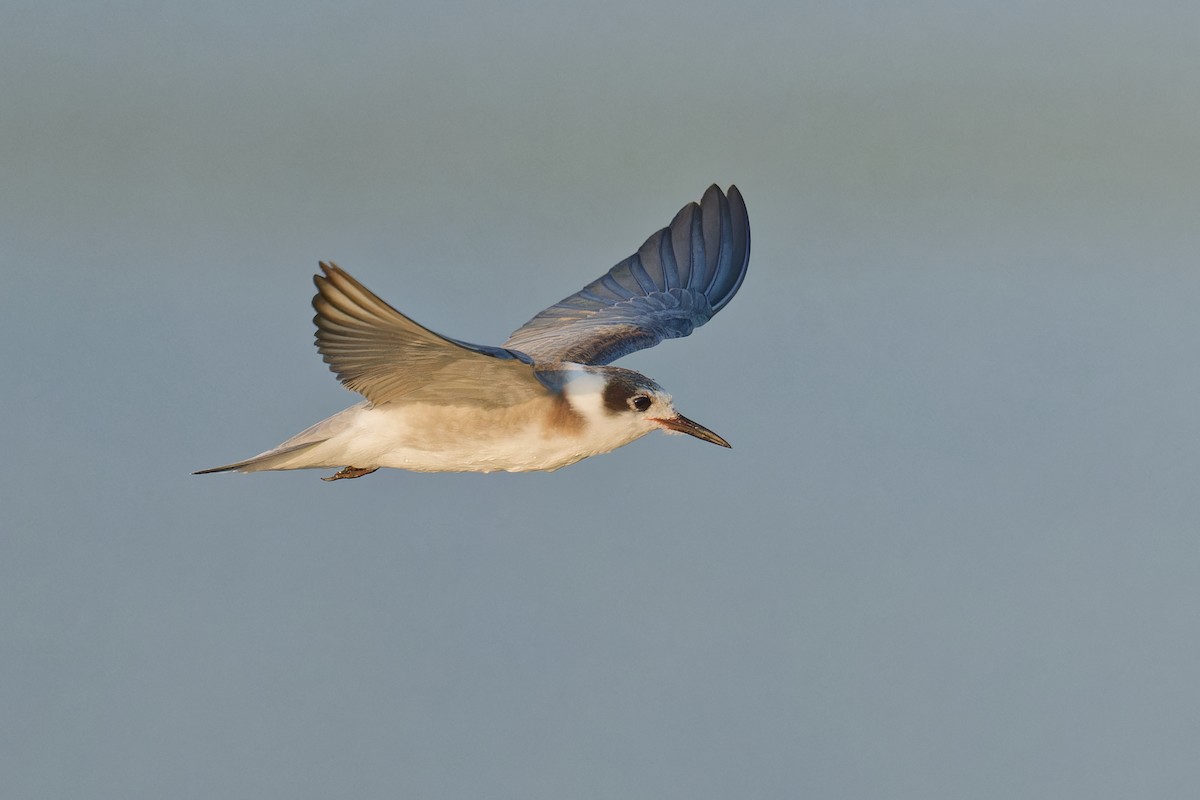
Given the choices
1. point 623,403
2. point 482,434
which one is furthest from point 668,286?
point 482,434

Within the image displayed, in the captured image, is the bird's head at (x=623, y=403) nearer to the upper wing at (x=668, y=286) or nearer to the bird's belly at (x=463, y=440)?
the bird's belly at (x=463, y=440)

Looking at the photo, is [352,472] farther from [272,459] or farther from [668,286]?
[668,286]

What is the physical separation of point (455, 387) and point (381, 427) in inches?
22.1

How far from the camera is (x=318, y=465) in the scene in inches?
388

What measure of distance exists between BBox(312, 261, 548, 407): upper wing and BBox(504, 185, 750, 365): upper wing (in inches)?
82.6

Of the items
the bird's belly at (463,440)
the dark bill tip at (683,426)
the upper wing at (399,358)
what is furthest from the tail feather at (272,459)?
the dark bill tip at (683,426)

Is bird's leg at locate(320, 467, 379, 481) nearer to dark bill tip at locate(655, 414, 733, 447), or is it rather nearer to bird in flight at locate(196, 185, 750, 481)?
bird in flight at locate(196, 185, 750, 481)

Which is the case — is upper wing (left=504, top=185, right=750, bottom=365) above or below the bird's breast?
above

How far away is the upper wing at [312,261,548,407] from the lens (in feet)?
26.8

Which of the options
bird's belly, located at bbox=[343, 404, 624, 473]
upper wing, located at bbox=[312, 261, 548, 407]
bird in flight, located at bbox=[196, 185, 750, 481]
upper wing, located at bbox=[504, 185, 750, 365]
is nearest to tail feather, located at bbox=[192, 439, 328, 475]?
bird in flight, located at bbox=[196, 185, 750, 481]

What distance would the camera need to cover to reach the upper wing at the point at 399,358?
26.8 feet

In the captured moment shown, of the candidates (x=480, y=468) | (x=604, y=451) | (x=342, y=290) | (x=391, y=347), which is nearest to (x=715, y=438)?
(x=604, y=451)

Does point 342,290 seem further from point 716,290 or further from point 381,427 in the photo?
point 716,290

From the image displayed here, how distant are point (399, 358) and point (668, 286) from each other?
3891 mm
